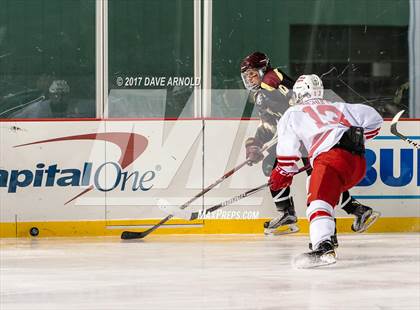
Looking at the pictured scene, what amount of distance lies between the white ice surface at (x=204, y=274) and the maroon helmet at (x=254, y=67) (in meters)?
0.99

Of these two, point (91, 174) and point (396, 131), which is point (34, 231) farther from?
point (396, 131)

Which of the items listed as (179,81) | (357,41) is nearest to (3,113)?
(179,81)

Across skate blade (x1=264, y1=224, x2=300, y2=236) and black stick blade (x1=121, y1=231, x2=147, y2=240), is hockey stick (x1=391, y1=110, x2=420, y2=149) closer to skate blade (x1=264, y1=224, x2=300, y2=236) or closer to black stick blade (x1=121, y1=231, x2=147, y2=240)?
skate blade (x1=264, y1=224, x2=300, y2=236)

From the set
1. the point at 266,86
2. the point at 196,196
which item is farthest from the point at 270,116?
the point at 196,196

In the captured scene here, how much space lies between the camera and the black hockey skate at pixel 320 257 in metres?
6.21

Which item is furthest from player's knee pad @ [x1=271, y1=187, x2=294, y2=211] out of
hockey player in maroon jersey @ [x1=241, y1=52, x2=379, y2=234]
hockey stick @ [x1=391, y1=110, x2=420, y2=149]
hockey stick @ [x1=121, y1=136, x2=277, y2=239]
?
hockey stick @ [x1=391, y1=110, x2=420, y2=149]

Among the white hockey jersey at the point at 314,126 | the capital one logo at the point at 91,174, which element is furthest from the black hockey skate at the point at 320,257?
the capital one logo at the point at 91,174

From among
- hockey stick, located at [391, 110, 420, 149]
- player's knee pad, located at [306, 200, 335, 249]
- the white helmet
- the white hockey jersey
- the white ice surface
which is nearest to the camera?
the white ice surface

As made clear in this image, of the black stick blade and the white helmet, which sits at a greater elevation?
the white helmet

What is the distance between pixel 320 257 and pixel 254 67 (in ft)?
6.19

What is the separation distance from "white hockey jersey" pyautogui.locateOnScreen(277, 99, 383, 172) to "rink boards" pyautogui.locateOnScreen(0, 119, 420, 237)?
1.31 meters

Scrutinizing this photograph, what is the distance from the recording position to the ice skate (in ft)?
25.3

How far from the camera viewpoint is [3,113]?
7582mm

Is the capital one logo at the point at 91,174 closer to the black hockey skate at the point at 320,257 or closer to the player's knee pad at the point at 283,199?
the player's knee pad at the point at 283,199
